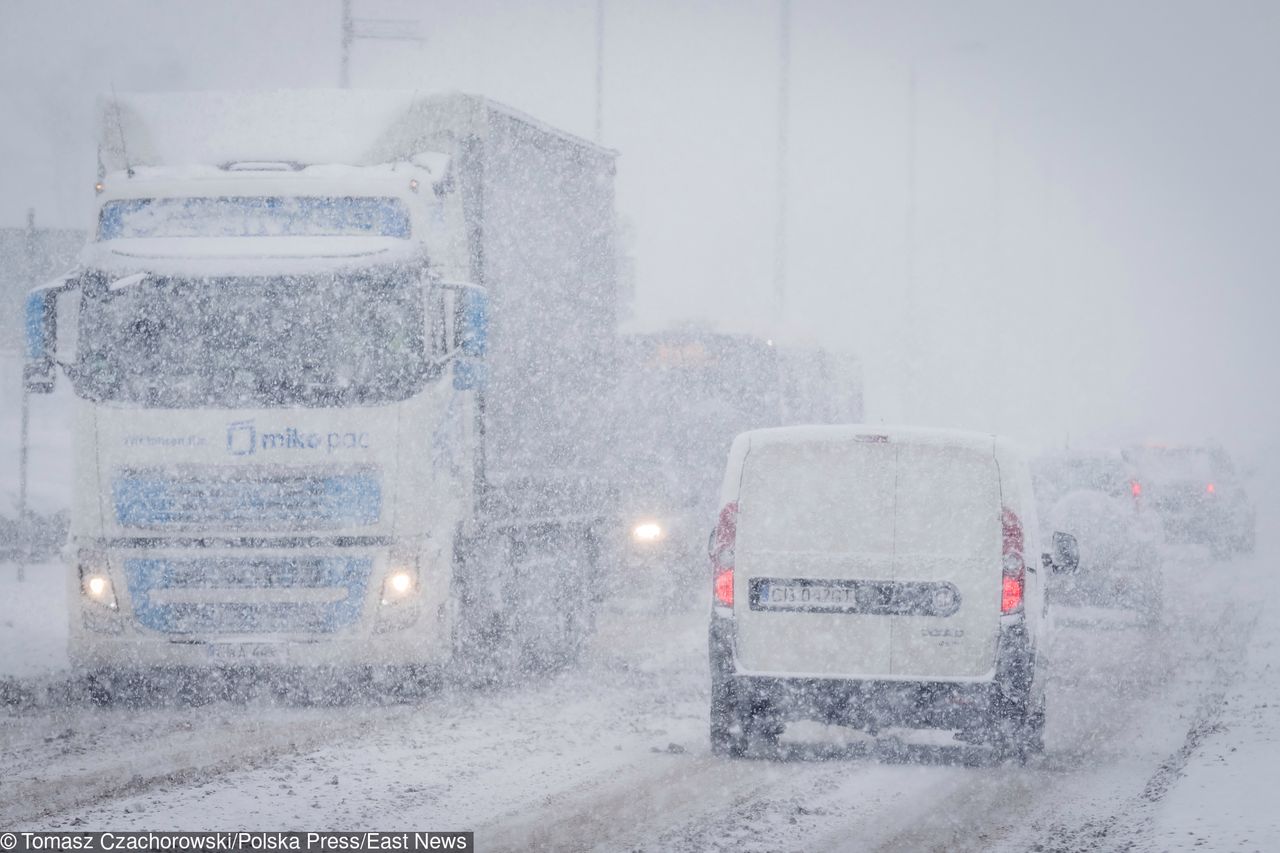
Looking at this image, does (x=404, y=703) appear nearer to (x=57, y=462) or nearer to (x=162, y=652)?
(x=162, y=652)

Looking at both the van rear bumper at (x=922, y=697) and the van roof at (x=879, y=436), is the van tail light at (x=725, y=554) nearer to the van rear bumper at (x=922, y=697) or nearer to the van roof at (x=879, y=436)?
the van roof at (x=879, y=436)

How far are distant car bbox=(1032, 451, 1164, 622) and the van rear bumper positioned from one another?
316 inches

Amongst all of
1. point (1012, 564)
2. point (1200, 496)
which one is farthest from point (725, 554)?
point (1200, 496)

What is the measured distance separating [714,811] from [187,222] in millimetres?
5691

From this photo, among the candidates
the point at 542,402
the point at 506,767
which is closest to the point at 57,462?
the point at 542,402

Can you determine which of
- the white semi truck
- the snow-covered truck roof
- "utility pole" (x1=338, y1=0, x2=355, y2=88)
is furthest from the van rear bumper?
"utility pole" (x1=338, y1=0, x2=355, y2=88)

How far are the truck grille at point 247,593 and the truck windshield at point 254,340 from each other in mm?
1009

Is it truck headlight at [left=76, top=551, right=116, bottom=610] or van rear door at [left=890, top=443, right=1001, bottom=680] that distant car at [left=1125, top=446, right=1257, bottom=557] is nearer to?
van rear door at [left=890, top=443, right=1001, bottom=680]

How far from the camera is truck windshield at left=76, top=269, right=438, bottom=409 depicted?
1138 centimetres

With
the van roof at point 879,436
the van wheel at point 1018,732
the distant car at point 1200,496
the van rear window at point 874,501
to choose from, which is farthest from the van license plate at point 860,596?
the distant car at point 1200,496

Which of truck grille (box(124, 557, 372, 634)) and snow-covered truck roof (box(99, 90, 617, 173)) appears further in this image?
snow-covered truck roof (box(99, 90, 617, 173))

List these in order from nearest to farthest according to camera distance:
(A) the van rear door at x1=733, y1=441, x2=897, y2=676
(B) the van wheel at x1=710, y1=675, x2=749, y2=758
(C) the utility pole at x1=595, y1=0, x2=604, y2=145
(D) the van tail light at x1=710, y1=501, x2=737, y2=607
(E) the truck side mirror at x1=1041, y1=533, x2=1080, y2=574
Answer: (A) the van rear door at x1=733, y1=441, x2=897, y2=676 < (B) the van wheel at x1=710, y1=675, x2=749, y2=758 < (D) the van tail light at x1=710, y1=501, x2=737, y2=607 < (E) the truck side mirror at x1=1041, y1=533, x2=1080, y2=574 < (C) the utility pole at x1=595, y1=0, x2=604, y2=145

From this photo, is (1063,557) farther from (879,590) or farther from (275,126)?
(275,126)

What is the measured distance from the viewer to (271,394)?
1138 cm
